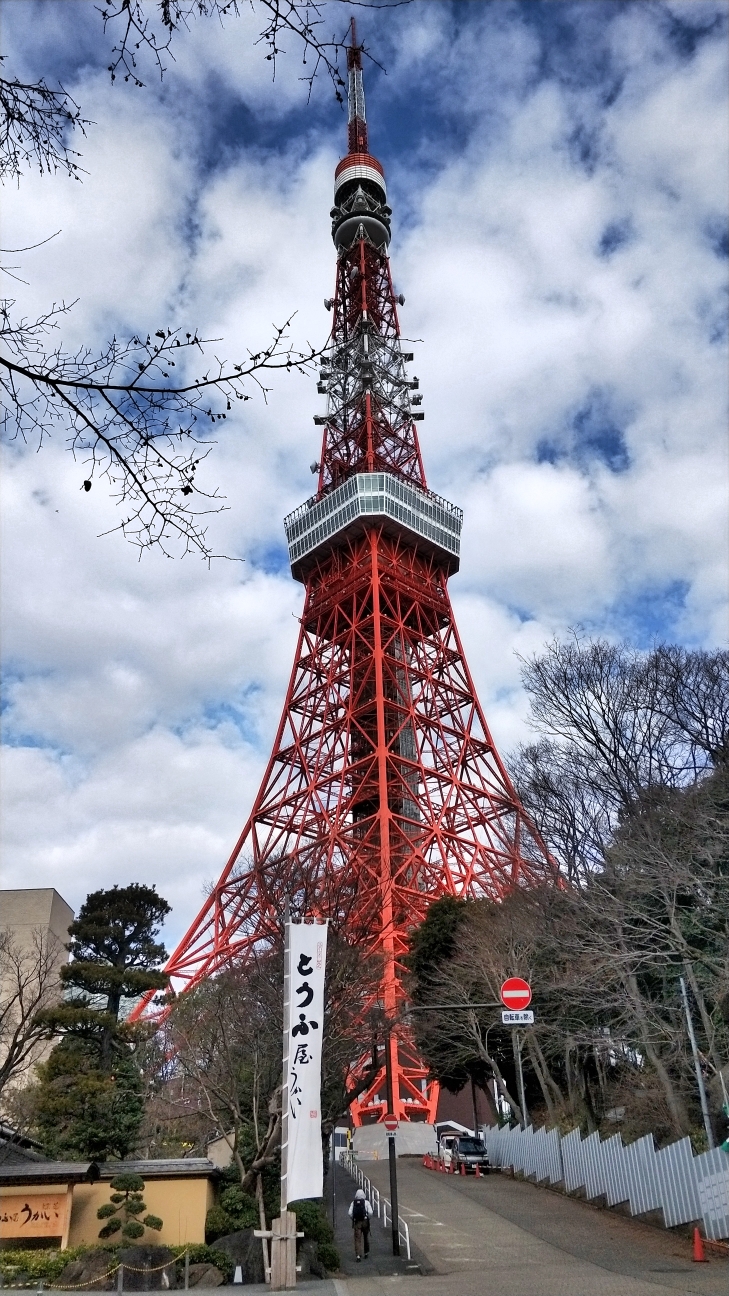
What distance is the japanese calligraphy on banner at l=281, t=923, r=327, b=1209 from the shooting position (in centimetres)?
960

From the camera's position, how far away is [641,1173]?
529 inches

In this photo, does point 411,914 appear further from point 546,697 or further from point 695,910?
point 695,910

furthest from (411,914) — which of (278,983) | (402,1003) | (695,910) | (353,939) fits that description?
(695,910)

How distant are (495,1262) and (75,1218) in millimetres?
6190

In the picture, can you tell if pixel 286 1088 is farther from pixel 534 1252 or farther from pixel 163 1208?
pixel 163 1208

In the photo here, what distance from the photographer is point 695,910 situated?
13891mm

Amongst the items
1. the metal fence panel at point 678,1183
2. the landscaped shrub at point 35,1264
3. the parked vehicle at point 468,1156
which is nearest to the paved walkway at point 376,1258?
the metal fence panel at point 678,1183

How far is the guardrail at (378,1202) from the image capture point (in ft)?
44.4

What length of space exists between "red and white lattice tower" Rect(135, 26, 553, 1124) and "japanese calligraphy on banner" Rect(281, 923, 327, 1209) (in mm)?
10104

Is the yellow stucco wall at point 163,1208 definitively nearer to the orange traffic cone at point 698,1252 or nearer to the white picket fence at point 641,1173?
the white picket fence at point 641,1173

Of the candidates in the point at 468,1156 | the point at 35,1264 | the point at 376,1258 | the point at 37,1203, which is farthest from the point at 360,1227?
the point at 468,1156

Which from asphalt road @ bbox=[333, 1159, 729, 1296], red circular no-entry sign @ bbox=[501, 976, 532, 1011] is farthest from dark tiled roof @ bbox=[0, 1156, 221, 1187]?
red circular no-entry sign @ bbox=[501, 976, 532, 1011]

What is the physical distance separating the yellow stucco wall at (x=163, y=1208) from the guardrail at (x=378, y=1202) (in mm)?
2982

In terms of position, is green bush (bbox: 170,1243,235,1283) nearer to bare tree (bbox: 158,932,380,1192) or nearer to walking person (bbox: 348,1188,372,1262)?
bare tree (bbox: 158,932,380,1192)
